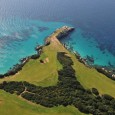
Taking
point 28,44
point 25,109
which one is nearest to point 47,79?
point 25,109

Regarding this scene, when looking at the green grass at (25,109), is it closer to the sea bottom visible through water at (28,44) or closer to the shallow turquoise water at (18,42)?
the sea bottom visible through water at (28,44)

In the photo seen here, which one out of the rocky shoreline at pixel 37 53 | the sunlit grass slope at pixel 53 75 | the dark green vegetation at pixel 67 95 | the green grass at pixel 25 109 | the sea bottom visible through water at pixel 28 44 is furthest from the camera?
the sea bottom visible through water at pixel 28 44

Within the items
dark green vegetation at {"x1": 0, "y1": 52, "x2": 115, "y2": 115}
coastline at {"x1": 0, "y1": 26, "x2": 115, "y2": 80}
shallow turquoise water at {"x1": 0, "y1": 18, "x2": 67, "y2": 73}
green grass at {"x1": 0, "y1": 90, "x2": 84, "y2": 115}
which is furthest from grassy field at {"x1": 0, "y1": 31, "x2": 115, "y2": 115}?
shallow turquoise water at {"x1": 0, "y1": 18, "x2": 67, "y2": 73}

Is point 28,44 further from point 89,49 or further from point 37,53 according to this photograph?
point 89,49

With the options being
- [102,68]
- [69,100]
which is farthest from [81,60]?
[69,100]

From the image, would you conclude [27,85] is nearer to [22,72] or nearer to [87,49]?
[22,72]

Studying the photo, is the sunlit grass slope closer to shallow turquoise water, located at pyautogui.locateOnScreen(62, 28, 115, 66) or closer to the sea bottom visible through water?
the sea bottom visible through water

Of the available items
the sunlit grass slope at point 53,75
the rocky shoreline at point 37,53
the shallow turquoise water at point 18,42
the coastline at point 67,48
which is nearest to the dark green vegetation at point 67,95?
the sunlit grass slope at point 53,75
